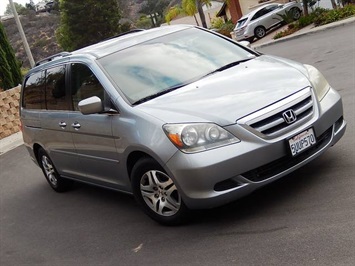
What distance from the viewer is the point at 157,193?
4.89 m

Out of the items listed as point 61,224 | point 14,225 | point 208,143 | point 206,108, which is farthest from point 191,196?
point 14,225

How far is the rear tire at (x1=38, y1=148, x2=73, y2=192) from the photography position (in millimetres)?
7379

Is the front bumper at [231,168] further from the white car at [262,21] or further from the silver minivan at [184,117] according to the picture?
the white car at [262,21]

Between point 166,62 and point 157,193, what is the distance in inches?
55.8

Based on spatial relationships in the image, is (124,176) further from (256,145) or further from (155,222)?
(256,145)

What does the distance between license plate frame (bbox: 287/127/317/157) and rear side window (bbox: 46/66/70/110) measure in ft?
9.13

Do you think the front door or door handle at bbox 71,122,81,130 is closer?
the front door

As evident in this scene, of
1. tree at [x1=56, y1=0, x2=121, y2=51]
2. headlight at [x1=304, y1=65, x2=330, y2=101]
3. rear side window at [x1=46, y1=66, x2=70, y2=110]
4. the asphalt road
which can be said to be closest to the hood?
headlight at [x1=304, y1=65, x2=330, y2=101]

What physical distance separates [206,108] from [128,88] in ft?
3.38

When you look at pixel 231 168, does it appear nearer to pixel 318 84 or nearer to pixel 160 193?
pixel 160 193

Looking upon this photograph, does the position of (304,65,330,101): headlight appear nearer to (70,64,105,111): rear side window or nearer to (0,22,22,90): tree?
(70,64,105,111): rear side window

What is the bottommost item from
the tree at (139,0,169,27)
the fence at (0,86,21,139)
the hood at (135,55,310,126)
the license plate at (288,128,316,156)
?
the tree at (139,0,169,27)

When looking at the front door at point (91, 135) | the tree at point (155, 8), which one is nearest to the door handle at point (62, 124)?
the front door at point (91, 135)

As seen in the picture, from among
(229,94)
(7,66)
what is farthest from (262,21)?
(229,94)
